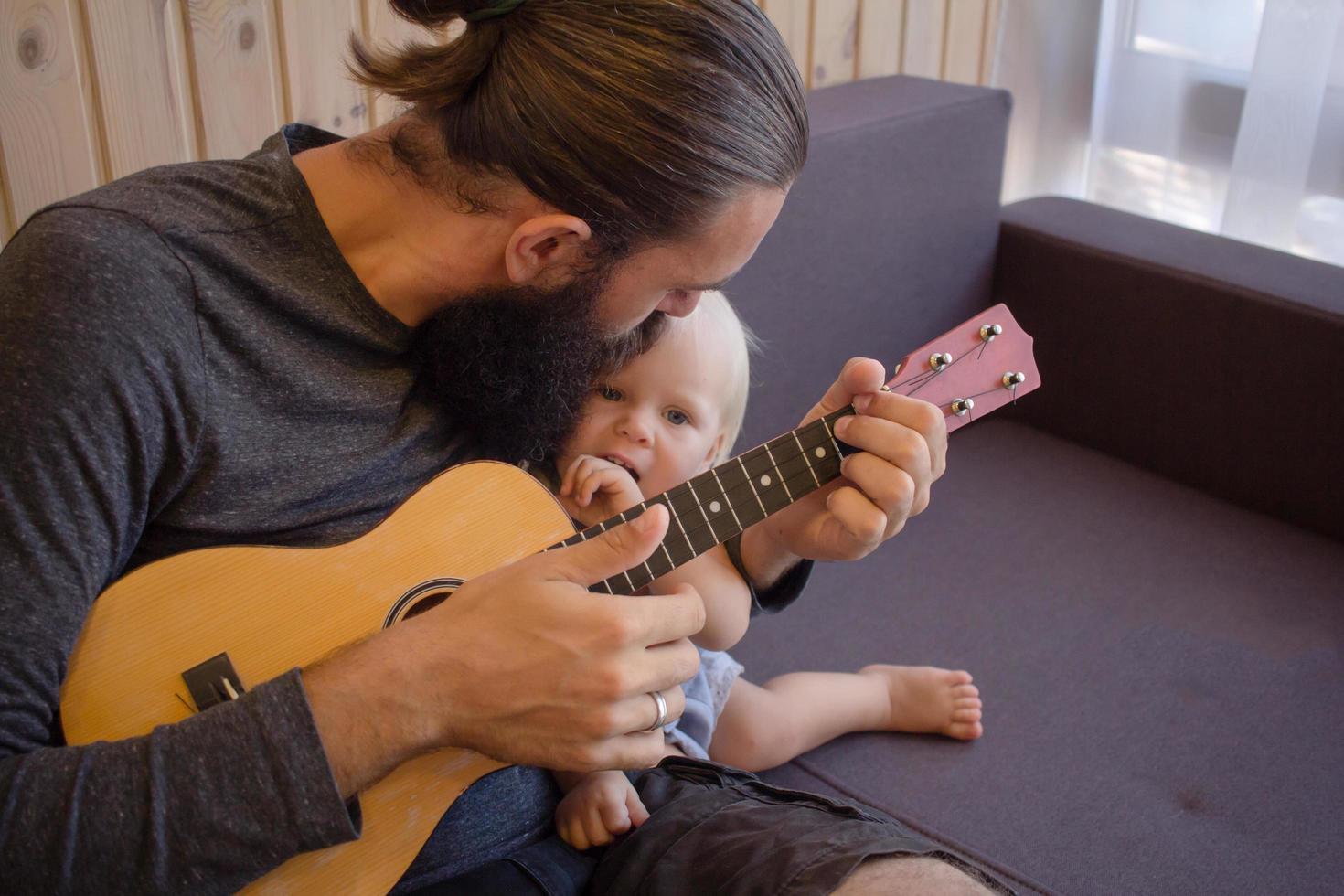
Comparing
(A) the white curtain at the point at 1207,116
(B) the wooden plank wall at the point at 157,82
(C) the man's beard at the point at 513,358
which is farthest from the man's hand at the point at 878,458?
(A) the white curtain at the point at 1207,116

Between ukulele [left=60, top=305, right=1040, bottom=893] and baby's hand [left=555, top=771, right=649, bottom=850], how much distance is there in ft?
0.43

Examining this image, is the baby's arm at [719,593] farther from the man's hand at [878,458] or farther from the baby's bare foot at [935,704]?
the baby's bare foot at [935,704]

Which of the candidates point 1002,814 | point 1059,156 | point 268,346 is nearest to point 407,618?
point 268,346

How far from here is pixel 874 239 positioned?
6.18 ft

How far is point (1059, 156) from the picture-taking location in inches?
103

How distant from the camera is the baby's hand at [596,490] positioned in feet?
3.97

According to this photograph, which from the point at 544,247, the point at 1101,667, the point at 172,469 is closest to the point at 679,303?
the point at 544,247

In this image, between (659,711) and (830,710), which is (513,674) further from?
(830,710)

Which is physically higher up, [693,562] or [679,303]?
[679,303]

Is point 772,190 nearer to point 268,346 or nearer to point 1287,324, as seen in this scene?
point 268,346

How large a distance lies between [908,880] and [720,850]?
16 centimetres

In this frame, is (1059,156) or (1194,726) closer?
(1194,726)

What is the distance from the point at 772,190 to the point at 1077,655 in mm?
820

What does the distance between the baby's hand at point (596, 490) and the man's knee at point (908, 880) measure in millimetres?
443
